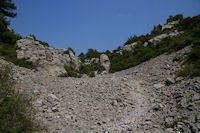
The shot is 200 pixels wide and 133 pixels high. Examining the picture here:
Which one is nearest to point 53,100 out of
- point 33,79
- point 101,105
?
point 101,105

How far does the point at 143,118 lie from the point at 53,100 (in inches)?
217

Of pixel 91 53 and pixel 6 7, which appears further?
pixel 91 53

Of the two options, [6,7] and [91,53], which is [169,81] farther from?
[91,53]

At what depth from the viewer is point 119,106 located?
360 inches

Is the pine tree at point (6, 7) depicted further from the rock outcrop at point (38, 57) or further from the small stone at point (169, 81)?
the small stone at point (169, 81)

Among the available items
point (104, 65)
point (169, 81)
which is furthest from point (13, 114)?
point (104, 65)

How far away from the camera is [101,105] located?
933 cm

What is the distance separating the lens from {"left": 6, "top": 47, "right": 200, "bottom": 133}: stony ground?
6.61 metres

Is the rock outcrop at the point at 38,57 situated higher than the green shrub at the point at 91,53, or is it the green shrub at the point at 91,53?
the green shrub at the point at 91,53

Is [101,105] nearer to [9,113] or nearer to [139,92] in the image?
[139,92]

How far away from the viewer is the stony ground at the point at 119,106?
6614mm

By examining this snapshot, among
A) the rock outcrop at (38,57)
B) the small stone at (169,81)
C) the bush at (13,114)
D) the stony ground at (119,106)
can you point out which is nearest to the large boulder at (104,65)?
the rock outcrop at (38,57)

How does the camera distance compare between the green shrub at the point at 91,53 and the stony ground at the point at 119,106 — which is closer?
the stony ground at the point at 119,106

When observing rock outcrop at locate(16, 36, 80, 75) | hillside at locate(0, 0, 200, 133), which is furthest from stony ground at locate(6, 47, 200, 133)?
rock outcrop at locate(16, 36, 80, 75)
